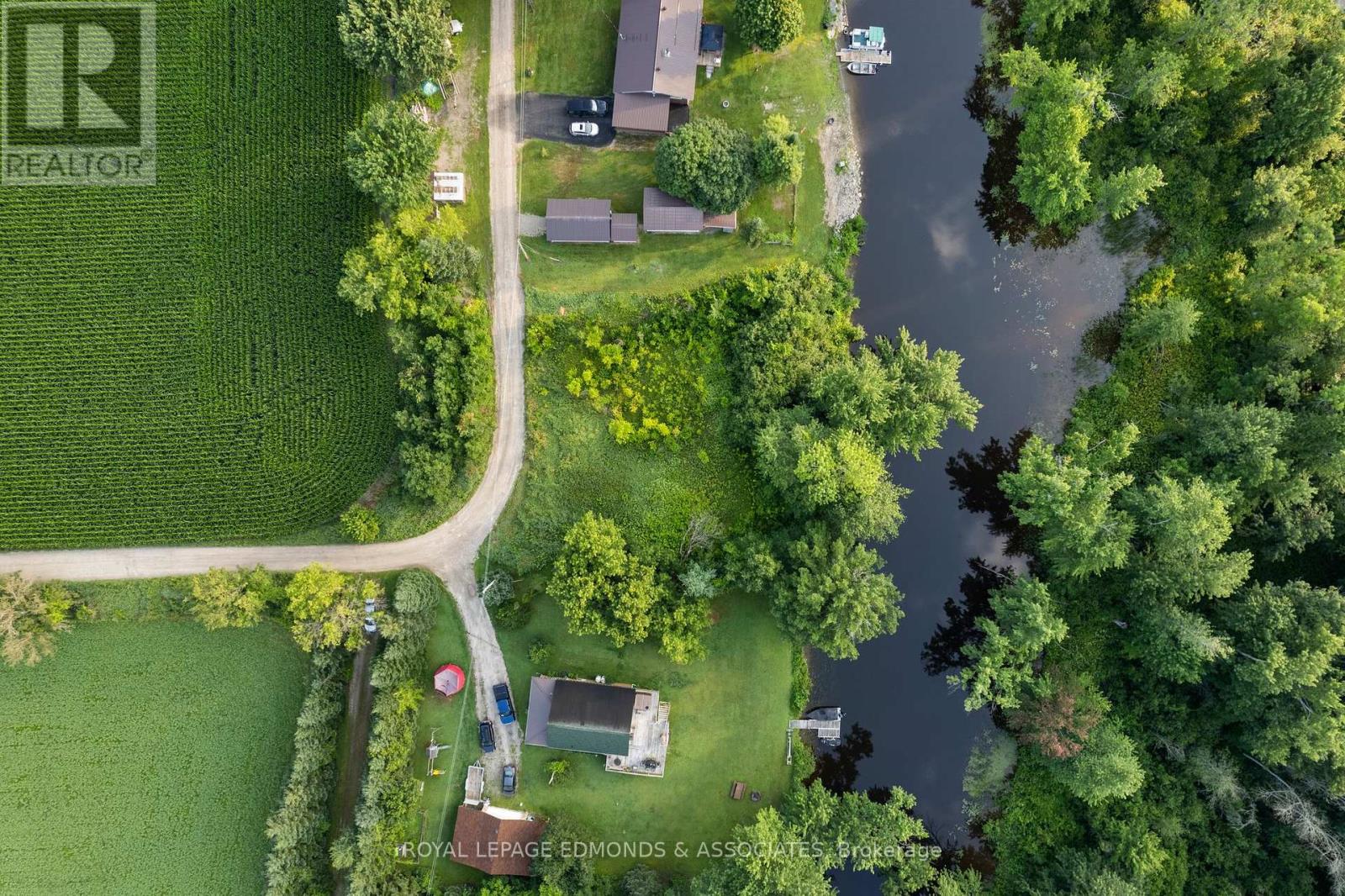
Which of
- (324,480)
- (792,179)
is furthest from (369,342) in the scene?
(792,179)

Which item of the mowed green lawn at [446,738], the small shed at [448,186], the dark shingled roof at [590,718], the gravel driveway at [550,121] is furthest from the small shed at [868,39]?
the mowed green lawn at [446,738]

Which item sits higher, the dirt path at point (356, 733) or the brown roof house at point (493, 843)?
the dirt path at point (356, 733)

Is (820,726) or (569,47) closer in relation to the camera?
(569,47)

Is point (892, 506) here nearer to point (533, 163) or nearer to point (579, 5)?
point (533, 163)

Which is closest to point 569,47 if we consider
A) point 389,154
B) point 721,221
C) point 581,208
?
point 581,208

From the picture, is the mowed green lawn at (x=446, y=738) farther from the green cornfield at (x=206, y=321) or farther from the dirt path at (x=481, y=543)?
the green cornfield at (x=206, y=321)

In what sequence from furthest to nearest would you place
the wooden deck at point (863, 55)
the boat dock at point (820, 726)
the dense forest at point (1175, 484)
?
the wooden deck at point (863, 55) → the boat dock at point (820, 726) → the dense forest at point (1175, 484)

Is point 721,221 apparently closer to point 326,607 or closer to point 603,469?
point 603,469

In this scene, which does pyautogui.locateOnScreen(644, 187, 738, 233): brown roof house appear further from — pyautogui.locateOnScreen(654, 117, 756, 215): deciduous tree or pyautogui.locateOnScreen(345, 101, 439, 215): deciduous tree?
pyautogui.locateOnScreen(345, 101, 439, 215): deciduous tree
